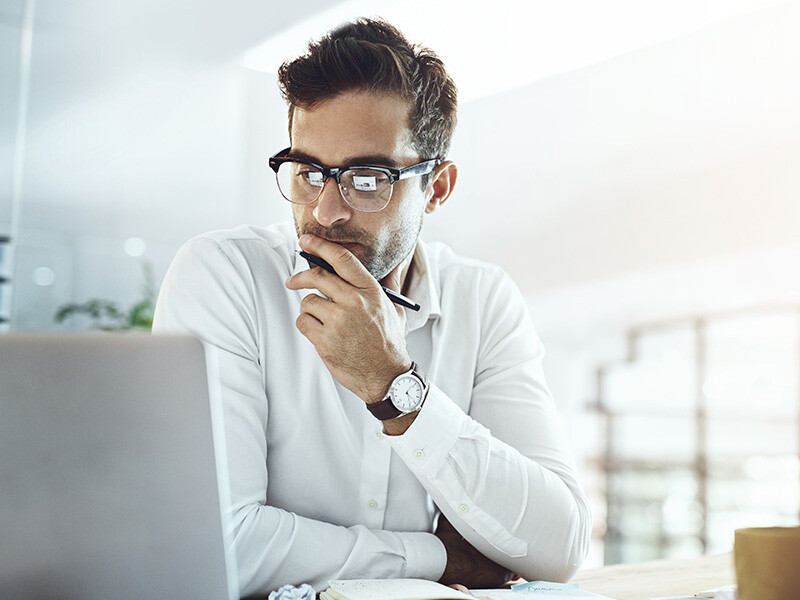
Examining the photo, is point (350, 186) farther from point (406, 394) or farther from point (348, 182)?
point (406, 394)

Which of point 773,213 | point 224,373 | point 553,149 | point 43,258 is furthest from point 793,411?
→ point 224,373

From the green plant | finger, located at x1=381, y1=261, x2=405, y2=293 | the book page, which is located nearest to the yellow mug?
the book page

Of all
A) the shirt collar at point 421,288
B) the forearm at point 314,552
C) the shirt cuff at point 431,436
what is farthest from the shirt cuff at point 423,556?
the shirt collar at point 421,288

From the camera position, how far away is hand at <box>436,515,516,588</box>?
1152 mm

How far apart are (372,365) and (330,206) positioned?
12.6 inches

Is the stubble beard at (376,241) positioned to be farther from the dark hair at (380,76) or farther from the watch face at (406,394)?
the watch face at (406,394)

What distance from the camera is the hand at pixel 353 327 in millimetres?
1113

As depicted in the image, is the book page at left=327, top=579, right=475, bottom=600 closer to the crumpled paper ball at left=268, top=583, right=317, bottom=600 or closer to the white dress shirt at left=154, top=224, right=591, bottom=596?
the crumpled paper ball at left=268, top=583, right=317, bottom=600

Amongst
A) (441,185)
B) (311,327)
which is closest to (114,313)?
(441,185)

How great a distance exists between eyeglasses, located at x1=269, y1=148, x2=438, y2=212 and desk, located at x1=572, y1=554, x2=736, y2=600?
70 centimetres

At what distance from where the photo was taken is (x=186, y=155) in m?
3.74

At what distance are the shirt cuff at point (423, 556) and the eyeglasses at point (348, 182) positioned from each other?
555 millimetres

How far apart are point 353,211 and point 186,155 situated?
2666mm

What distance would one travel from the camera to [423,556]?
44.0 inches
